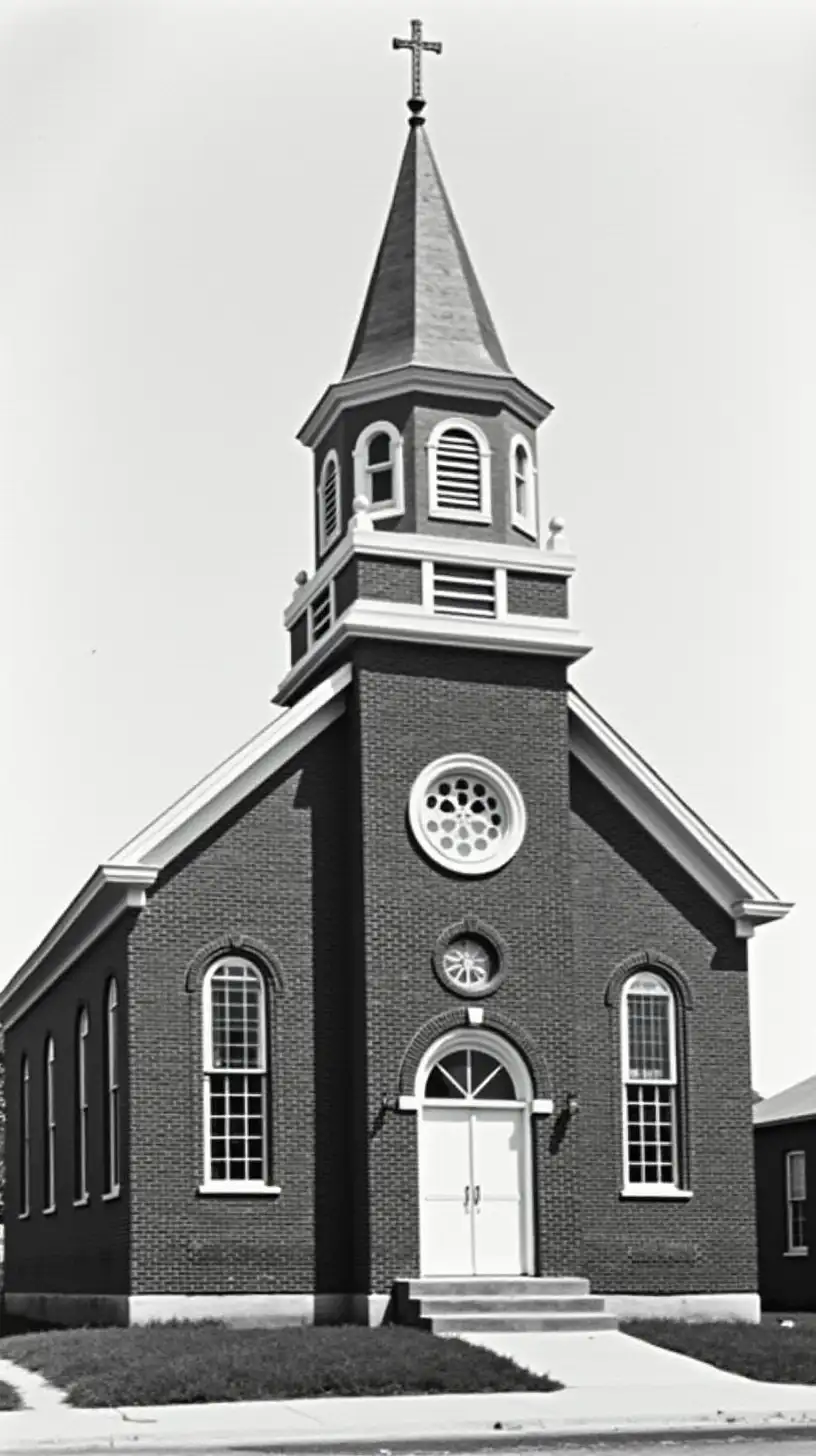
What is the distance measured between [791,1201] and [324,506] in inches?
662

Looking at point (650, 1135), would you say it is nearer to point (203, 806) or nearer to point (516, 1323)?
point (516, 1323)

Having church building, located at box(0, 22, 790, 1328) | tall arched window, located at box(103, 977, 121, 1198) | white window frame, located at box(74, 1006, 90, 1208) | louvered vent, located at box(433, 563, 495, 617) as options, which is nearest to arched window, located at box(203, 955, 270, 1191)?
church building, located at box(0, 22, 790, 1328)

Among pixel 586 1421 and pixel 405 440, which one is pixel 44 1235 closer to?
pixel 405 440

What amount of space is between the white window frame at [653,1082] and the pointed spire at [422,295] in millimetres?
8988

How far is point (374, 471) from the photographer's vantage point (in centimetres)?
→ 3112

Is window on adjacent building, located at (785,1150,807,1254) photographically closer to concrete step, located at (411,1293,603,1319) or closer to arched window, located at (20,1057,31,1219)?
concrete step, located at (411,1293,603,1319)

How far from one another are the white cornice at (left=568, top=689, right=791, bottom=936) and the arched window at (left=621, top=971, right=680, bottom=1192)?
1.65 meters

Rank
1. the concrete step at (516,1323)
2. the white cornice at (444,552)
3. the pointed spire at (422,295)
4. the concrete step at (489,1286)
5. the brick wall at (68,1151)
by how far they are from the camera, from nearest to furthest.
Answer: the concrete step at (516,1323), the concrete step at (489,1286), the brick wall at (68,1151), the white cornice at (444,552), the pointed spire at (422,295)

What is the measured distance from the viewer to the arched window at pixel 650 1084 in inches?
1184

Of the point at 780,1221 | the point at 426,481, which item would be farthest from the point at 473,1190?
the point at 780,1221

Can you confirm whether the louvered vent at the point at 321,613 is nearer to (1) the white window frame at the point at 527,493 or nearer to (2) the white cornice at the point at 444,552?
(2) the white cornice at the point at 444,552

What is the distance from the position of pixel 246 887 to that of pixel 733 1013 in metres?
7.41

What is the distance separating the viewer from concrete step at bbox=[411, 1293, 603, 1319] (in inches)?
1046

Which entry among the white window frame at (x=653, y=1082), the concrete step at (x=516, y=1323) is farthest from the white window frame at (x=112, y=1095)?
the white window frame at (x=653, y=1082)
